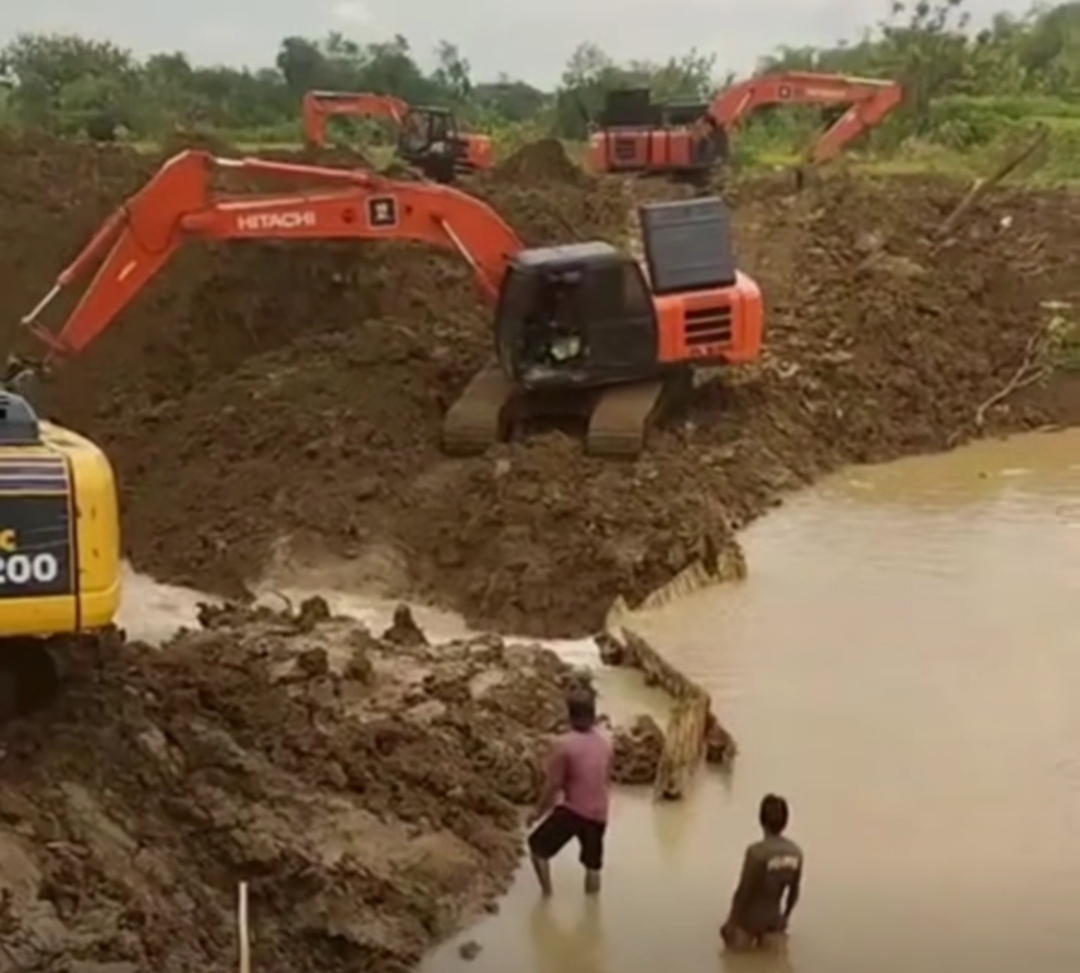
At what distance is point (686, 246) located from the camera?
20.3m

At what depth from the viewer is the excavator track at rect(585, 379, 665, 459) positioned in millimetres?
19125

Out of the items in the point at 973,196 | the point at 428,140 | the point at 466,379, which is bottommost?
the point at 466,379

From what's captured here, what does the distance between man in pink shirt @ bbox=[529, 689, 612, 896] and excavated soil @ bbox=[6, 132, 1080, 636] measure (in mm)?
5438

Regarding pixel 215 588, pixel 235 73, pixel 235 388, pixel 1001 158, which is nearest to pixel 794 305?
pixel 235 388

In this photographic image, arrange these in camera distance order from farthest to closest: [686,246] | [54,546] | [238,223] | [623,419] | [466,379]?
1. [466,379]
2. [686,246]
3. [623,419]
4. [238,223]
5. [54,546]

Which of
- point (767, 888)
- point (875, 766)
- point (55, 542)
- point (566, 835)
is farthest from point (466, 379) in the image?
point (55, 542)

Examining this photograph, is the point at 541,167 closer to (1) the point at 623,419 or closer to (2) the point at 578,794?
(1) the point at 623,419

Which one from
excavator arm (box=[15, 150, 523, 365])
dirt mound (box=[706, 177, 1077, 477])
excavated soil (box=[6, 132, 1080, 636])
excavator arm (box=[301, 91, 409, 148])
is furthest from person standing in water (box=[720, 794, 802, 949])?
excavator arm (box=[301, 91, 409, 148])

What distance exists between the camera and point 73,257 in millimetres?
25859

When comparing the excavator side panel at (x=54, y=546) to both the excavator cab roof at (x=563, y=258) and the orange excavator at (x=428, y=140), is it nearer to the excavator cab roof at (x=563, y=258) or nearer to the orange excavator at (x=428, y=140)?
the excavator cab roof at (x=563, y=258)

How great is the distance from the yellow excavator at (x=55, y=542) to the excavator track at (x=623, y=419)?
29.9 feet

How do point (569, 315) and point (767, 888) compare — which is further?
point (569, 315)

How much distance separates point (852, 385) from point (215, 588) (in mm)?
8597

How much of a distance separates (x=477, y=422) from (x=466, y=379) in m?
1.33
